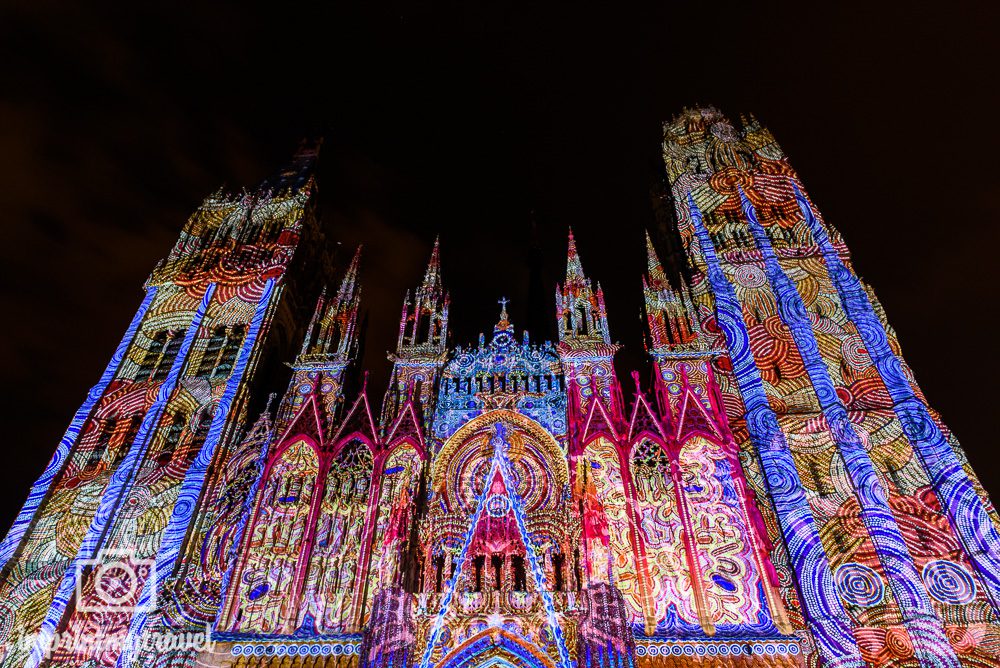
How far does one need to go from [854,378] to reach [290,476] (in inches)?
713

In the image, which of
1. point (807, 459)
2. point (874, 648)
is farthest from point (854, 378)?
point (874, 648)

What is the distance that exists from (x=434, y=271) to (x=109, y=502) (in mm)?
13788

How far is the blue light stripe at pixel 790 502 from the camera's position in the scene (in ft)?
47.9

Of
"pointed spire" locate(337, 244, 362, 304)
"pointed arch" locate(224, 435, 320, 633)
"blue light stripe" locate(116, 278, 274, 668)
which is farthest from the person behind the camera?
"pointed spire" locate(337, 244, 362, 304)

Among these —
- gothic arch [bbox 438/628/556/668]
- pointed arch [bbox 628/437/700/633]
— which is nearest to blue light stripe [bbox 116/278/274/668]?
gothic arch [bbox 438/628/556/668]

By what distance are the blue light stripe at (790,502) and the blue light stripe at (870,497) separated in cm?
142

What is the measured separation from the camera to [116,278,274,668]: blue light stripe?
1631cm

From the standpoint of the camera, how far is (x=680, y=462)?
58.9 ft

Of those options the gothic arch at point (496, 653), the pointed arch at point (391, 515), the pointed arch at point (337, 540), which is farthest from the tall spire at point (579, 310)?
the gothic arch at point (496, 653)

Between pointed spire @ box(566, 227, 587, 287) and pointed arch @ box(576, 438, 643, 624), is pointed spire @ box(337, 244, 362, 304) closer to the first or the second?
pointed spire @ box(566, 227, 587, 287)

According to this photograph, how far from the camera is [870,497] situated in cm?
1692

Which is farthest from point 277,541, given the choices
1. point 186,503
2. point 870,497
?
point 870,497

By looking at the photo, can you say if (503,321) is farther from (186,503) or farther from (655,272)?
(186,503)

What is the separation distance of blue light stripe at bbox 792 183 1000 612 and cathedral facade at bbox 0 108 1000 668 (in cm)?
6
